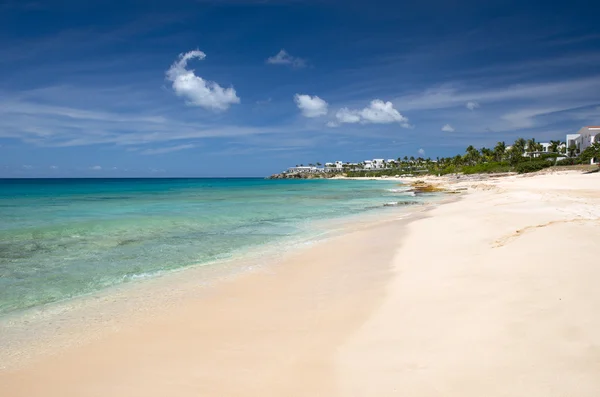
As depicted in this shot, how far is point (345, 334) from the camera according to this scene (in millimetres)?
4621

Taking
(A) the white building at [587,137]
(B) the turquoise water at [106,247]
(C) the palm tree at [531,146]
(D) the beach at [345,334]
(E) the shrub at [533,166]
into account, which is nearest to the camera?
(D) the beach at [345,334]

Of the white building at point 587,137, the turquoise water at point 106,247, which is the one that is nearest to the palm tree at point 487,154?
the white building at point 587,137

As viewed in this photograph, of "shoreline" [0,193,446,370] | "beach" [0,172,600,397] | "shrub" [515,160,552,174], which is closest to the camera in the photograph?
"beach" [0,172,600,397]

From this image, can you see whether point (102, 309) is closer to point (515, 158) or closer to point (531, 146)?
point (515, 158)

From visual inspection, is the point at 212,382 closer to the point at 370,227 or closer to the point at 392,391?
the point at 392,391

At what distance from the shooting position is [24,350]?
15.1ft

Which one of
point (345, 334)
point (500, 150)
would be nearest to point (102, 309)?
point (345, 334)

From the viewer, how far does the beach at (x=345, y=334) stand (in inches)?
135

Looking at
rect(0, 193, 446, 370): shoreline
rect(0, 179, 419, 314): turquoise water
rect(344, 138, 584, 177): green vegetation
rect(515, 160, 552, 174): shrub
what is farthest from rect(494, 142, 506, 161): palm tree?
rect(0, 193, 446, 370): shoreline

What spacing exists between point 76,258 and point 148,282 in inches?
150

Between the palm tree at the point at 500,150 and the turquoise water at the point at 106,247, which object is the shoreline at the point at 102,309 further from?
the palm tree at the point at 500,150

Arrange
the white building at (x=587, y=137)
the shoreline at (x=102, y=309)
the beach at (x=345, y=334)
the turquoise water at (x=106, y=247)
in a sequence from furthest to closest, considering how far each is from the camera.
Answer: the white building at (x=587, y=137) → the turquoise water at (x=106, y=247) → the shoreline at (x=102, y=309) → the beach at (x=345, y=334)

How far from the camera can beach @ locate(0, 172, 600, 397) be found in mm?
3432

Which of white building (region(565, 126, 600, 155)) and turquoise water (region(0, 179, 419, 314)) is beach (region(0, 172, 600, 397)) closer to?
turquoise water (region(0, 179, 419, 314))
